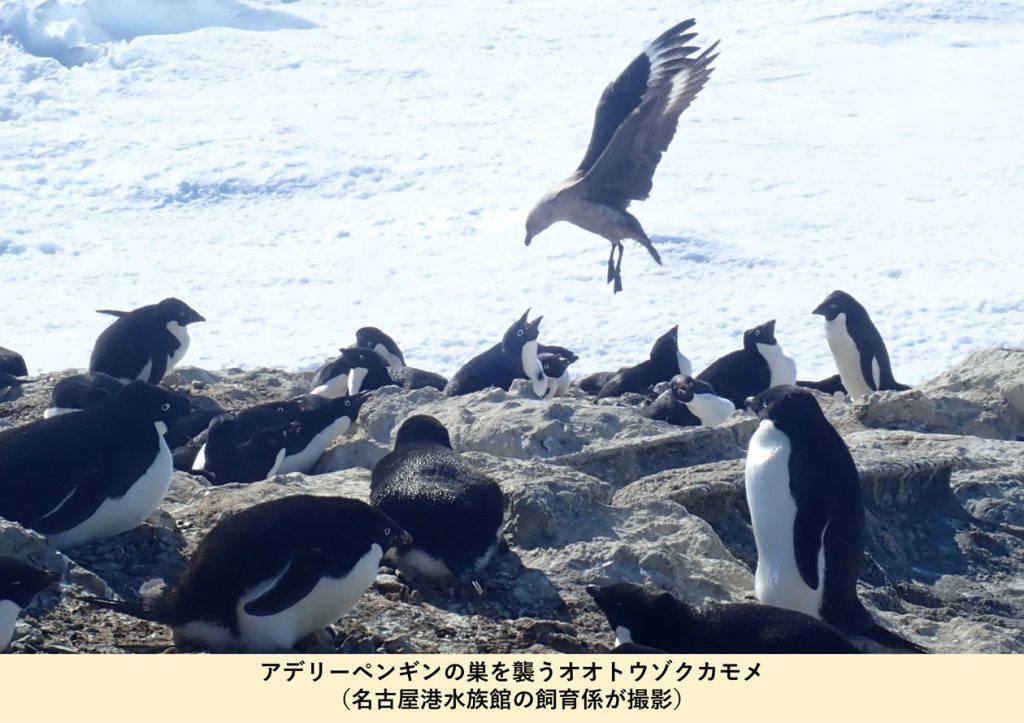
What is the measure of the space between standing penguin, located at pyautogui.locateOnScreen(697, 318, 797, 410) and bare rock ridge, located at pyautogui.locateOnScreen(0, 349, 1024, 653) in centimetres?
181

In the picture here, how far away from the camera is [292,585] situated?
3.99 meters

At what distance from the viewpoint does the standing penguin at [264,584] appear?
3992 millimetres

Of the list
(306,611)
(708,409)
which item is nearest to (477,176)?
(708,409)

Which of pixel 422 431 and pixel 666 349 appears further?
pixel 666 349

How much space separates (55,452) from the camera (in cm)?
490

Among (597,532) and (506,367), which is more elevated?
(597,532)

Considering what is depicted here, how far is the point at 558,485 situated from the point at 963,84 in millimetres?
37810

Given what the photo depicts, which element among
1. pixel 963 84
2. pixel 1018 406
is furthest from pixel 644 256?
pixel 1018 406

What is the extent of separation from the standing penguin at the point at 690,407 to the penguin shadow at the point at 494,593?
4.02 metres

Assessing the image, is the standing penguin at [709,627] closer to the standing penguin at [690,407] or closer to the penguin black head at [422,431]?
the penguin black head at [422,431]

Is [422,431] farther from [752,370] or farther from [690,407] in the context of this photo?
[752,370]

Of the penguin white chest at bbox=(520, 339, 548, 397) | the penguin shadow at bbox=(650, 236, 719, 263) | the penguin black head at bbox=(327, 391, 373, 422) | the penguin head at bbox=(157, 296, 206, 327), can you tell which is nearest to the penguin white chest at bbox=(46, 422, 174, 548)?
the penguin black head at bbox=(327, 391, 373, 422)

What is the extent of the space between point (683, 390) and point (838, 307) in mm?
2466

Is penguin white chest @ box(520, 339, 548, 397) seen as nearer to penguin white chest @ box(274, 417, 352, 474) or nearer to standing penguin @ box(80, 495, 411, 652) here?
penguin white chest @ box(274, 417, 352, 474)
